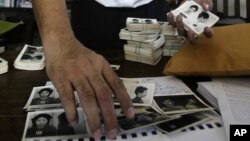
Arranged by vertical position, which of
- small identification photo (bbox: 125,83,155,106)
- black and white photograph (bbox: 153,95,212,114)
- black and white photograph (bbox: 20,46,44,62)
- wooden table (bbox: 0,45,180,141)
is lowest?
wooden table (bbox: 0,45,180,141)

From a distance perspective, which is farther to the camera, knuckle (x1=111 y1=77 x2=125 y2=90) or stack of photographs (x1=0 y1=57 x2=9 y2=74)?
stack of photographs (x1=0 y1=57 x2=9 y2=74)

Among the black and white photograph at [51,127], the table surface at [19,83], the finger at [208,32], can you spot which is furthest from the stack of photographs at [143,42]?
the black and white photograph at [51,127]

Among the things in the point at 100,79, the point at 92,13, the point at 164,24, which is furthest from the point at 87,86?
the point at 92,13

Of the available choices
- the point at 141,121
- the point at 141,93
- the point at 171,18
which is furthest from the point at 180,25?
the point at 141,121

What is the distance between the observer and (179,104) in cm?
70

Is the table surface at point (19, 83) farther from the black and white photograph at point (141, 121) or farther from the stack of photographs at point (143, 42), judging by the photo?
the black and white photograph at point (141, 121)

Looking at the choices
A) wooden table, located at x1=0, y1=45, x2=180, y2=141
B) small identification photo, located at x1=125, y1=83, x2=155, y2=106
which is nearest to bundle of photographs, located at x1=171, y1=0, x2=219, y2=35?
wooden table, located at x1=0, y1=45, x2=180, y2=141

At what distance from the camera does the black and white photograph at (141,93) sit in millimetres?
703

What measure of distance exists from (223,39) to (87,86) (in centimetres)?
48

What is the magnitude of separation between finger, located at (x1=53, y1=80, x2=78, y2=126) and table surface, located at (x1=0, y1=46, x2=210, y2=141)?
116 mm

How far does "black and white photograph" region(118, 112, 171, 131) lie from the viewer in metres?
0.61

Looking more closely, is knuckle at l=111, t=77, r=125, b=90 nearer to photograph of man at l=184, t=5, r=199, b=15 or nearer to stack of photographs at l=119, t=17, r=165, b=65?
stack of photographs at l=119, t=17, r=165, b=65

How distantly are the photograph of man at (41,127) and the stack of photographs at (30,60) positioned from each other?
1.05ft

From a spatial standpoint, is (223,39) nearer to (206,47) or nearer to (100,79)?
(206,47)
